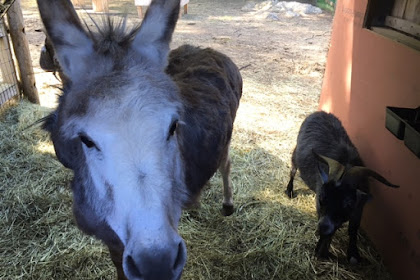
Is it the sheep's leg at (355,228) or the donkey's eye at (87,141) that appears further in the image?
the sheep's leg at (355,228)

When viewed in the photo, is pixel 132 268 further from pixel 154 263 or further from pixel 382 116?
pixel 382 116

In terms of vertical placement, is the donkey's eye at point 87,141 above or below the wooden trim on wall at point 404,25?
below

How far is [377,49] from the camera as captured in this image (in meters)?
3.74

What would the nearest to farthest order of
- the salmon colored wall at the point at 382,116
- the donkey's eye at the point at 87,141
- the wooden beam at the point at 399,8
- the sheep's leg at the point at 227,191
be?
the donkey's eye at the point at 87,141 < the salmon colored wall at the point at 382,116 < the wooden beam at the point at 399,8 < the sheep's leg at the point at 227,191

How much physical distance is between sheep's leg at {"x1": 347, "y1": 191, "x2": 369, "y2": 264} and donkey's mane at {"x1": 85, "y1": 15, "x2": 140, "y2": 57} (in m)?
2.44

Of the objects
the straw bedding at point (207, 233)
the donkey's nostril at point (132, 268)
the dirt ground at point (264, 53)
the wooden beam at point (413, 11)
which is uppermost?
the wooden beam at point (413, 11)

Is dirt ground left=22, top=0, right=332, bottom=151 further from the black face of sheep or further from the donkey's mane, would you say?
the black face of sheep

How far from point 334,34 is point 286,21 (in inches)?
397

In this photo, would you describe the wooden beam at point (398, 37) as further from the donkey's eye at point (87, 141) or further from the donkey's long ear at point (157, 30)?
the donkey's eye at point (87, 141)

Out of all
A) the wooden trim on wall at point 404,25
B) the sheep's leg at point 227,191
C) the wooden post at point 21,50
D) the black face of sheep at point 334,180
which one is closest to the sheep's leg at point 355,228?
the black face of sheep at point 334,180

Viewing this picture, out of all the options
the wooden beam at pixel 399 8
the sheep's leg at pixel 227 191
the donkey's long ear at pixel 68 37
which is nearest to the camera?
the donkey's long ear at pixel 68 37

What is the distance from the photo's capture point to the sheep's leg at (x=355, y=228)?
3182 mm

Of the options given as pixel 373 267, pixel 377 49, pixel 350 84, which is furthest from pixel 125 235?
pixel 350 84

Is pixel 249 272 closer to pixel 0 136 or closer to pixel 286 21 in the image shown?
pixel 0 136
